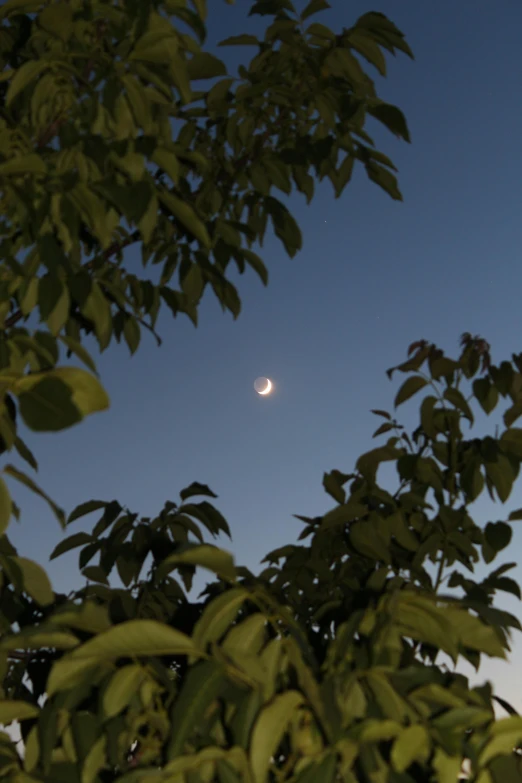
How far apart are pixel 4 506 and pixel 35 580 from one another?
Result: 0.38 metres

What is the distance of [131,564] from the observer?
2.42m

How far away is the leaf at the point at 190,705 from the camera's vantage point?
1.12 metres

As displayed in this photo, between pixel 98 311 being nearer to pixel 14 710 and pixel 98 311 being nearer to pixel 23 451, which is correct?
pixel 23 451

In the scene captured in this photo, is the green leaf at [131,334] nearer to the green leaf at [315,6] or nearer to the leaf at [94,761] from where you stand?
the green leaf at [315,6]

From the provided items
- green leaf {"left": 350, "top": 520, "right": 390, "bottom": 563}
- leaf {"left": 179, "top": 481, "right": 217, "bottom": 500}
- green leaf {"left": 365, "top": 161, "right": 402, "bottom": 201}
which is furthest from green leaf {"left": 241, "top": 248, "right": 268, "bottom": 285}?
green leaf {"left": 350, "top": 520, "right": 390, "bottom": 563}

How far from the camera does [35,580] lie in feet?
4.86

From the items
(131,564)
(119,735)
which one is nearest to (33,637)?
(119,735)

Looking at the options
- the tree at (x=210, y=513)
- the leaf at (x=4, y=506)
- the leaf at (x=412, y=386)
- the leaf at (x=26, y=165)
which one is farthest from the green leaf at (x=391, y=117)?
the leaf at (x=4, y=506)

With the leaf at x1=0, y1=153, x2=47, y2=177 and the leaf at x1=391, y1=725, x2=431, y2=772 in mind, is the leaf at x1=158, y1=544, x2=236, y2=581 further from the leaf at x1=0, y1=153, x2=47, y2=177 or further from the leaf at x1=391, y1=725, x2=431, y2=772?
the leaf at x1=0, y1=153, x2=47, y2=177

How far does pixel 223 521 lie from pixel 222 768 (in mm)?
1291

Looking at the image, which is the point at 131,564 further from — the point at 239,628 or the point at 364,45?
the point at 364,45

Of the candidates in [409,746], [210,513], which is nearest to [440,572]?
[210,513]

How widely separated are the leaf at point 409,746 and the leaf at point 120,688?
39 centimetres

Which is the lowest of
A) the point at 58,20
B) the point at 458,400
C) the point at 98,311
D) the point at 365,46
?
the point at 458,400
